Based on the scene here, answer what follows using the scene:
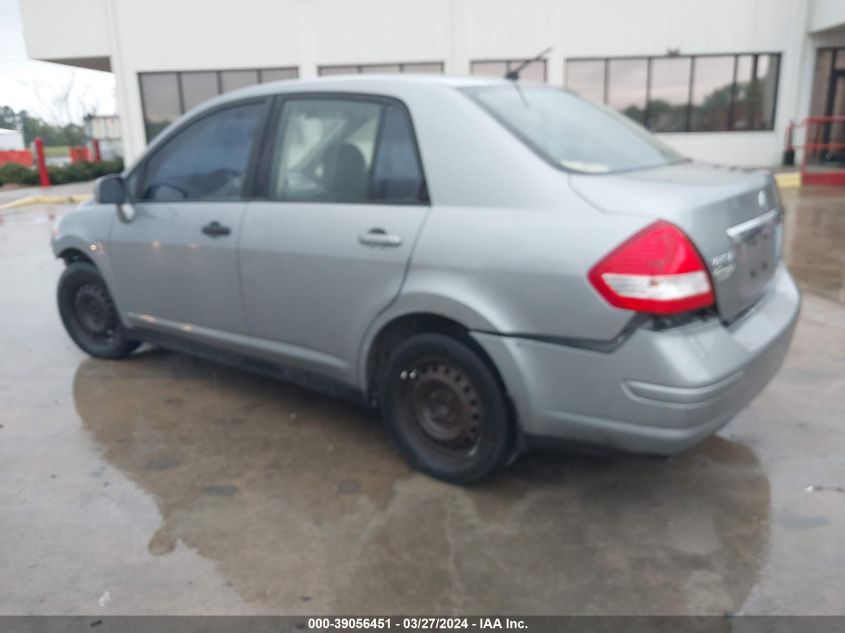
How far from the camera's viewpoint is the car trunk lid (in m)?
2.58

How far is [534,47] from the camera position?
18.8 meters

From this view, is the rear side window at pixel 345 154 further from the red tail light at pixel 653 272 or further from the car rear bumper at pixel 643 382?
the red tail light at pixel 653 272

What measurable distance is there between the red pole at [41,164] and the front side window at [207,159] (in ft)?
67.3

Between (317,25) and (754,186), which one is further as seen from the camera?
(317,25)

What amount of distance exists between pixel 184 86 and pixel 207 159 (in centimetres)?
1755

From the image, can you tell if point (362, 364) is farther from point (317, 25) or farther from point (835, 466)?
point (317, 25)

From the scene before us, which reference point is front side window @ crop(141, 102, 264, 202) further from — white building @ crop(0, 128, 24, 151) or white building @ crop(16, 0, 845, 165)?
white building @ crop(0, 128, 24, 151)

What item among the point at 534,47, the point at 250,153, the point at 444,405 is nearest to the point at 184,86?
the point at 534,47

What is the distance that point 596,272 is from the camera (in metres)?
2.55

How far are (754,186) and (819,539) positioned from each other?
143 cm

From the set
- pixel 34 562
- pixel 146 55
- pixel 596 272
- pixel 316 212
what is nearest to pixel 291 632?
pixel 34 562

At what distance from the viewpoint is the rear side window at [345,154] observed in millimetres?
3156

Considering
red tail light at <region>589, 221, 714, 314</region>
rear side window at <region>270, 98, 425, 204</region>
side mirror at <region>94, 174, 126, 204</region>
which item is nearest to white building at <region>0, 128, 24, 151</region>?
side mirror at <region>94, 174, 126, 204</region>

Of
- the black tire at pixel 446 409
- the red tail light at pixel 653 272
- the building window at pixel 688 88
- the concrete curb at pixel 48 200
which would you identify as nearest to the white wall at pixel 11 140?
the concrete curb at pixel 48 200
